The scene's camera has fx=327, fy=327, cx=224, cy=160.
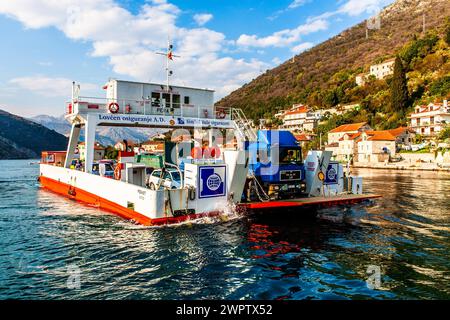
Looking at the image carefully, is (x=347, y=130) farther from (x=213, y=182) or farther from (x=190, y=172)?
(x=190, y=172)

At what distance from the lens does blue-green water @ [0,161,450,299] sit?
7.51 metres

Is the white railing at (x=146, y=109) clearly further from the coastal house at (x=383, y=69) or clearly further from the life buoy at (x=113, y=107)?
the coastal house at (x=383, y=69)

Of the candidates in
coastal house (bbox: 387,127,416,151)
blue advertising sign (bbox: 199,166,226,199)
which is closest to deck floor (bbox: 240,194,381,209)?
blue advertising sign (bbox: 199,166,226,199)

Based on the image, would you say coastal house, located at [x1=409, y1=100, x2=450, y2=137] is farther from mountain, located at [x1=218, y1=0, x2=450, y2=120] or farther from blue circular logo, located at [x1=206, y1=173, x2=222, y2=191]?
blue circular logo, located at [x1=206, y1=173, x2=222, y2=191]

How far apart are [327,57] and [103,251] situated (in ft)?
683

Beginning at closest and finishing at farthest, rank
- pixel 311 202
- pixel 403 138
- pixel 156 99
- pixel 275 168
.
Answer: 1. pixel 311 202
2. pixel 275 168
3. pixel 156 99
4. pixel 403 138

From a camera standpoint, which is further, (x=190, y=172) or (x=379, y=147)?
(x=379, y=147)

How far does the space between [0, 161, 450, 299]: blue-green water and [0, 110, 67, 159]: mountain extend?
156 m

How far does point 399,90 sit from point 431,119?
18.1 m

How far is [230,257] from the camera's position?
32.1ft

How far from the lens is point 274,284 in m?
7.91

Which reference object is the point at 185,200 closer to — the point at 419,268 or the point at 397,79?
the point at 419,268

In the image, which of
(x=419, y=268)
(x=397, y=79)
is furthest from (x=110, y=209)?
(x=397, y=79)

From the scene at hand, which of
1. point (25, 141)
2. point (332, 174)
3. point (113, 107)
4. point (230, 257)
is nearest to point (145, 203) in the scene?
point (230, 257)
